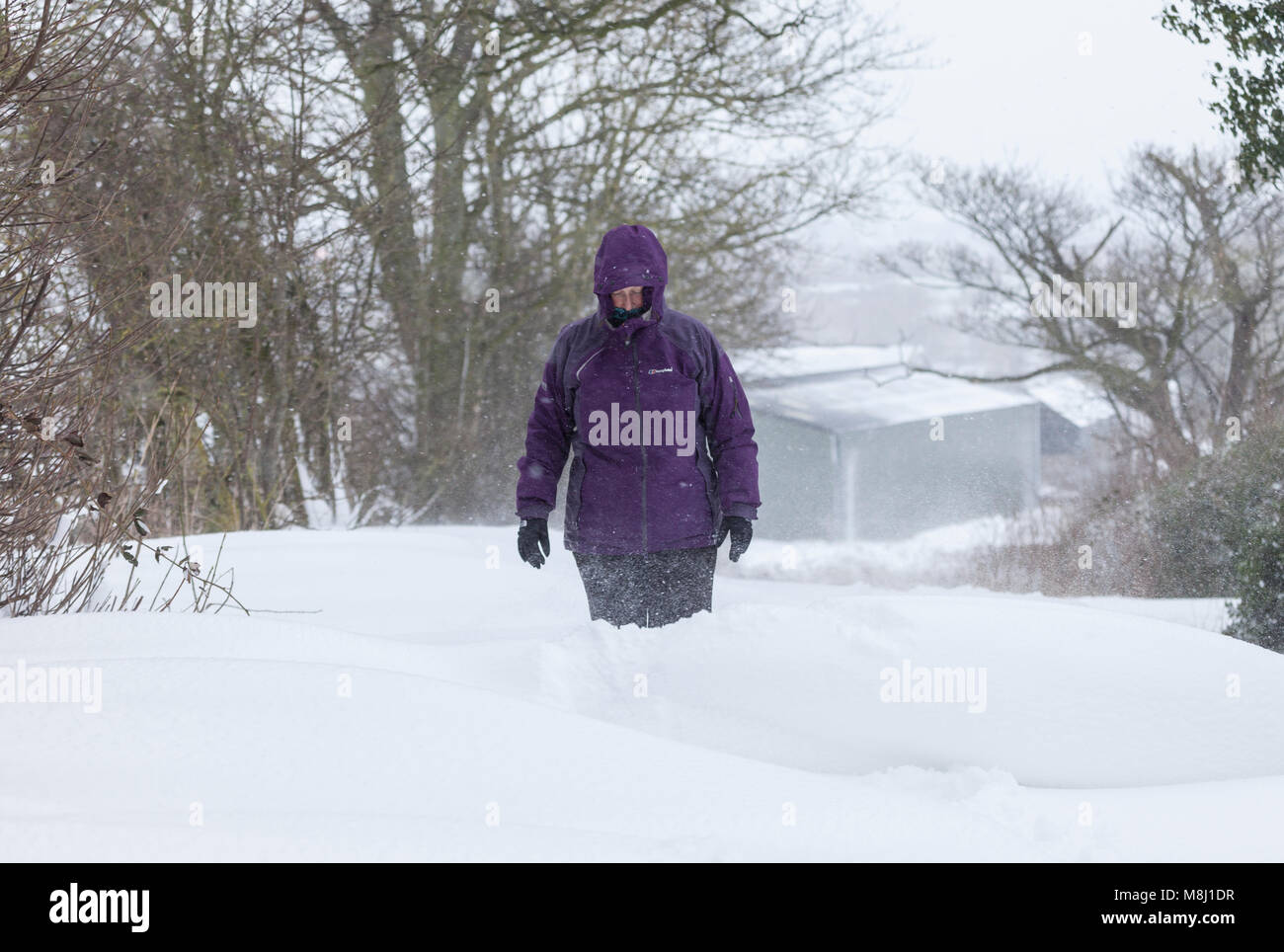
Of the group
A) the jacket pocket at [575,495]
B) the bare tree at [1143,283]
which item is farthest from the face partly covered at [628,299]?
the bare tree at [1143,283]

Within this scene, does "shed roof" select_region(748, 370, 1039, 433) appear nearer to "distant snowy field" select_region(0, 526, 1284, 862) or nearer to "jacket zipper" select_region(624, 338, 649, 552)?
"jacket zipper" select_region(624, 338, 649, 552)

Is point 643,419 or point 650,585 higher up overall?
point 643,419

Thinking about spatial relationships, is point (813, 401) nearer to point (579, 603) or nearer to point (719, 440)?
point (579, 603)

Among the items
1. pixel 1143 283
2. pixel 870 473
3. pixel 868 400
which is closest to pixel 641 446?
pixel 1143 283

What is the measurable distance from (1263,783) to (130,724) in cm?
226

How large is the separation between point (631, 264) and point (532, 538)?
88 cm

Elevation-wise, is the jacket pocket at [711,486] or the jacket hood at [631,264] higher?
the jacket hood at [631,264]

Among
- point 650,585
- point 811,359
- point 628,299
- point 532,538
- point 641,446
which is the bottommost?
point 650,585

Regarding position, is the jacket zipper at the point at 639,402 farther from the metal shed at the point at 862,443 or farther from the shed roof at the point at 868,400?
the shed roof at the point at 868,400

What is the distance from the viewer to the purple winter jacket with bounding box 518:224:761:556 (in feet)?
10.6

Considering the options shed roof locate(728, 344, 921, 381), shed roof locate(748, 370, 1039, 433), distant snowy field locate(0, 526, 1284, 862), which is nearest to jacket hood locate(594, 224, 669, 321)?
distant snowy field locate(0, 526, 1284, 862)

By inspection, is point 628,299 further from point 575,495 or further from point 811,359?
point 811,359

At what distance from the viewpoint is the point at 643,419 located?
3.23m

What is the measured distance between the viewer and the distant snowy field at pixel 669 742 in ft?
5.86
